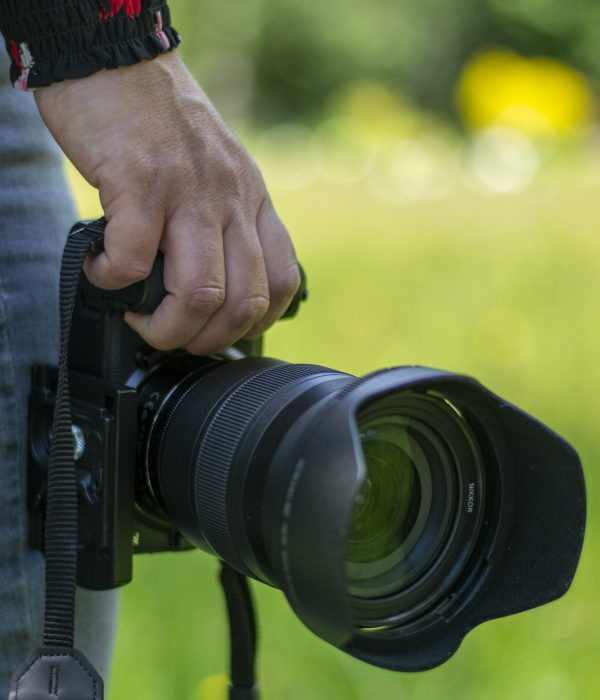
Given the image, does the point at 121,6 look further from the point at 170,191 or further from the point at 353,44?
the point at 353,44

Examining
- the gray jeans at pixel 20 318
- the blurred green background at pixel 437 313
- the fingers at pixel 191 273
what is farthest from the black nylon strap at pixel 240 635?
the blurred green background at pixel 437 313

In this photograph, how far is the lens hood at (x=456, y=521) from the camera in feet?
2.82

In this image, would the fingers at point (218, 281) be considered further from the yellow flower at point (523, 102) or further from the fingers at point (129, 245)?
the yellow flower at point (523, 102)

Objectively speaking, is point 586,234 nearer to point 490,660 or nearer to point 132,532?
point 490,660

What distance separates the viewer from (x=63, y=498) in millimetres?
967

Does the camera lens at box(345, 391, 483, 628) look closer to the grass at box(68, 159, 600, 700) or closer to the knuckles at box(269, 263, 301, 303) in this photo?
the knuckles at box(269, 263, 301, 303)

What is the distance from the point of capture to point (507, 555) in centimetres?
102

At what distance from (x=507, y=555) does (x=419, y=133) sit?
332 inches

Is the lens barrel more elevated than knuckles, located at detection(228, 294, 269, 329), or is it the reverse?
knuckles, located at detection(228, 294, 269, 329)

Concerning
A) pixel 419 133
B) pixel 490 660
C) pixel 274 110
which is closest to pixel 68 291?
pixel 490 660

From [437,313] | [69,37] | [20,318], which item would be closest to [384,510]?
[20,318]

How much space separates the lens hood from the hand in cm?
14

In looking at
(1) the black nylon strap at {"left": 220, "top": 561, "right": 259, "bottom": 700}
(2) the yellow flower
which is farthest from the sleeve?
(2) the yellow flower

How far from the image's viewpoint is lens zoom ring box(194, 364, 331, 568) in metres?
1.00
